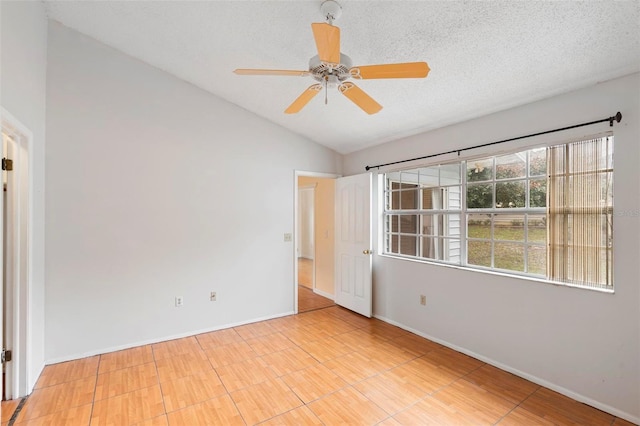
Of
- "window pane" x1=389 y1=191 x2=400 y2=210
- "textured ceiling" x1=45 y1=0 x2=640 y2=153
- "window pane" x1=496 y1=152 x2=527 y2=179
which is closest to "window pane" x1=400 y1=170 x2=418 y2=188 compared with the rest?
"window pane" x1=389 y1=191 x2=400 y2=210

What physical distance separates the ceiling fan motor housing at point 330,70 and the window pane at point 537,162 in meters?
2.00

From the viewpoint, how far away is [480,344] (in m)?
2.93

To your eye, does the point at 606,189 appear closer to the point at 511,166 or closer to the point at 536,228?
the point at 536,228

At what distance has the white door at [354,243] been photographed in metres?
4.08

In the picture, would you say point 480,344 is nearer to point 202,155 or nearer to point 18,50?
point 202,155

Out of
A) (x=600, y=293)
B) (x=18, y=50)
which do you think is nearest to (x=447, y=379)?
(x=600, y=293)

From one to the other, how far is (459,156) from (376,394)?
95.9 inches

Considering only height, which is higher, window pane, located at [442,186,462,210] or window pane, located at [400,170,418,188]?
window pane, located at [400,170,418,188]

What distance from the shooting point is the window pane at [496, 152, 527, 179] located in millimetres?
2820

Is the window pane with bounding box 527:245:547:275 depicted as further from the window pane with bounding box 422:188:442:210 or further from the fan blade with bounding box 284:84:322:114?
the fan blade with bounding box 284:84:322:114

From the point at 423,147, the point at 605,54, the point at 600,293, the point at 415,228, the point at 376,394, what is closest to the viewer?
the point at 605,54

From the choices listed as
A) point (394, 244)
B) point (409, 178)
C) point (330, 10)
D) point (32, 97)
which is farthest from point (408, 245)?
point (32, 97)

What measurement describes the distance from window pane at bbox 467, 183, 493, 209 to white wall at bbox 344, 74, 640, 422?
1.25 feet

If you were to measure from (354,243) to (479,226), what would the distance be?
171 centimetres
